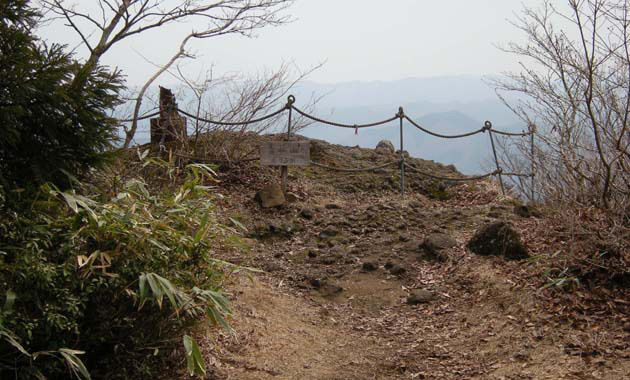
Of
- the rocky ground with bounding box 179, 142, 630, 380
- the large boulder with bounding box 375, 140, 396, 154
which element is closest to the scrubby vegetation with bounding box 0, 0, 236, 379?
the rocky ground with bounding box 179, 142, 630, 380

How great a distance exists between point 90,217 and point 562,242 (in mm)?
3807

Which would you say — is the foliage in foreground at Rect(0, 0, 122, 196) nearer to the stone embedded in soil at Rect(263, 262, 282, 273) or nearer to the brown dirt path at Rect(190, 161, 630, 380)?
the brown dirt path at Rect(190, 161, 630, 380)

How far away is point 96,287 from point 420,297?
320 centimetres

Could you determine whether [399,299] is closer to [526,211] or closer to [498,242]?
[498,242]

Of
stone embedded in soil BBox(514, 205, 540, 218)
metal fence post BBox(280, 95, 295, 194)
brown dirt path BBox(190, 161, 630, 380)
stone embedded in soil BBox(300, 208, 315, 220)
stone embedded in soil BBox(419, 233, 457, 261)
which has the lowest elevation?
brown dirt path BBox(190, 161, 630, 380)

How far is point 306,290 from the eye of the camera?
5859 millimetres

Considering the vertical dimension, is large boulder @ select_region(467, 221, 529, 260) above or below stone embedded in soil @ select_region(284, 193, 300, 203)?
below

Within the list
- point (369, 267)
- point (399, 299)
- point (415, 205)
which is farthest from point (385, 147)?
point (399, 299)

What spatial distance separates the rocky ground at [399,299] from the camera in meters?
4.11

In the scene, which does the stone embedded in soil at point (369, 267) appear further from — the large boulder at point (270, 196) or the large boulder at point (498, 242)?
the large boulder at point (270, 196)

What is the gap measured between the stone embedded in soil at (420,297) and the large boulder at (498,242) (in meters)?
0.73

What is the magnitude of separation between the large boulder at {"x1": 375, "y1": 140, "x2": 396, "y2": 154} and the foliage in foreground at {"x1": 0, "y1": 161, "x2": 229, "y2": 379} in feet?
23.4

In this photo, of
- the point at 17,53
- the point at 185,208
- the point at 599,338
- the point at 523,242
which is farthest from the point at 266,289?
the point at 17,53

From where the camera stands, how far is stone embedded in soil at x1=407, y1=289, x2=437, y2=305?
5539 mm
